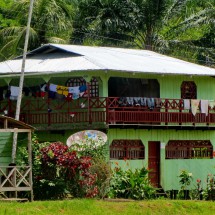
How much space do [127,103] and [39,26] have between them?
34.3 feet

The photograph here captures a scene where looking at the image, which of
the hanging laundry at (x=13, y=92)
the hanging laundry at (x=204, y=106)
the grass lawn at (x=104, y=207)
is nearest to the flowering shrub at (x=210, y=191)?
the grass lawn at (x=104, y=207)

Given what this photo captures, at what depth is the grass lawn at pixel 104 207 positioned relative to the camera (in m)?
29.8

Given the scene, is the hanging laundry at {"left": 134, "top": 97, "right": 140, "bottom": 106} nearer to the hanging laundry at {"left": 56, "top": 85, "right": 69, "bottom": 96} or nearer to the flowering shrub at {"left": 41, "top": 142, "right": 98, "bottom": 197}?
the hanging laundry at {"left": 56, "top": 85, "right": 69, "bottom": 96}

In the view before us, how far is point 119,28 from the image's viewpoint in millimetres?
52969

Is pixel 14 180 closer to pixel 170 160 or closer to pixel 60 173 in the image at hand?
pixel 60 173

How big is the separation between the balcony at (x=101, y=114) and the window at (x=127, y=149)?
83 centimetres

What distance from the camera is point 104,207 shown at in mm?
31891

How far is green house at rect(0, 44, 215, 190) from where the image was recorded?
38.3 m

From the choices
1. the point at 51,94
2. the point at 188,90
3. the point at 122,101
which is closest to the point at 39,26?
the point at 188,90

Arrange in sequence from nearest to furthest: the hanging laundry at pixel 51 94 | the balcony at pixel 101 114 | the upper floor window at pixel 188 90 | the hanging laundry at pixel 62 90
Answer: the balcony at pixel 101 114, the hanging laundry at pixel 62 90, the hanging laundry at pixel 51 94, the upper floor window at pixel 188 90

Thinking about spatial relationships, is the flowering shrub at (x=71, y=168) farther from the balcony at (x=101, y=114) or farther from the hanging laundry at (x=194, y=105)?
the hanging laundry at (x=194, y=105)

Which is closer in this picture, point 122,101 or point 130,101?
point 122,101

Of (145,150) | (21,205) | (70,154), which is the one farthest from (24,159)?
(145,150)

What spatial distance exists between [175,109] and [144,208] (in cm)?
861
